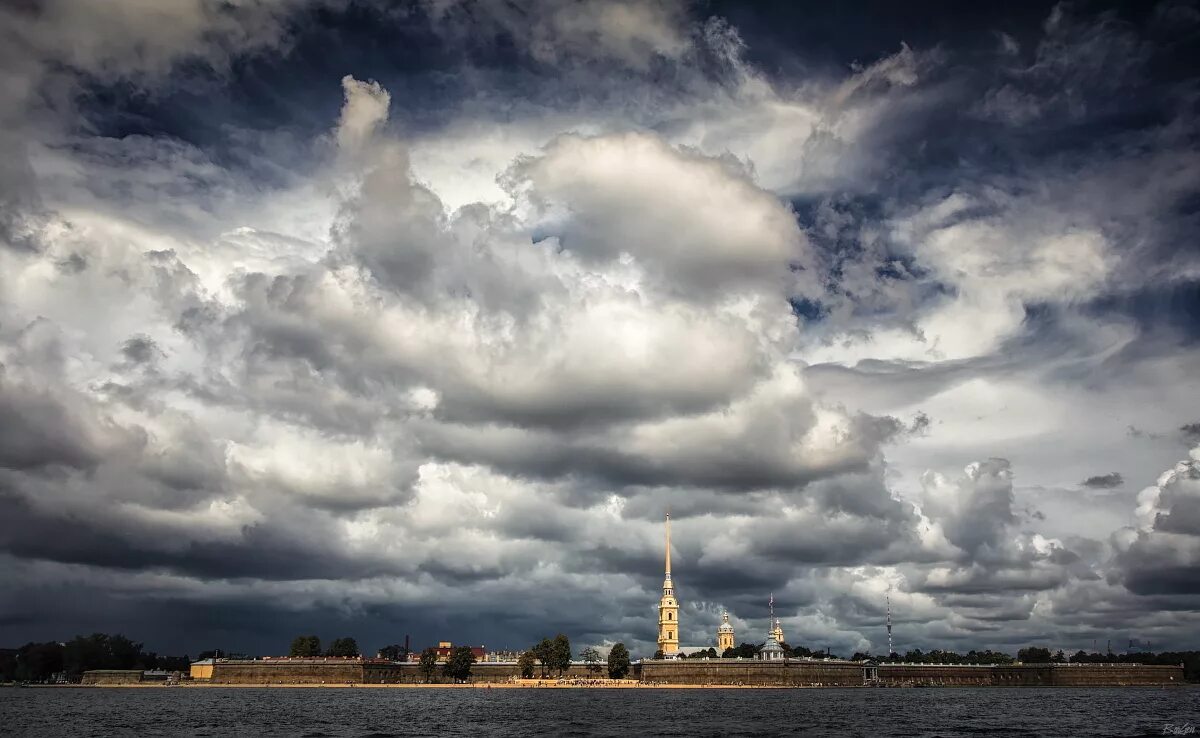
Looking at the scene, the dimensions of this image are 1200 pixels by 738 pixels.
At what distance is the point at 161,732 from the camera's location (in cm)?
11775

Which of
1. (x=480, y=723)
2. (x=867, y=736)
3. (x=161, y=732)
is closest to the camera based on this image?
(x=867, y=736)

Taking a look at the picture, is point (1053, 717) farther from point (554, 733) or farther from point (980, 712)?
point (554, 733)

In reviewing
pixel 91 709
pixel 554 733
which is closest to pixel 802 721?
pixel 554 733

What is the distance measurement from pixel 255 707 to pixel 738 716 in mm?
91088

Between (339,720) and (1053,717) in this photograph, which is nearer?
(339,720)

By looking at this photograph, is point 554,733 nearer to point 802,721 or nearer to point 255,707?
point 802,721

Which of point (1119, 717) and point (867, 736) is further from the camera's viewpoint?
point (1119, 717)

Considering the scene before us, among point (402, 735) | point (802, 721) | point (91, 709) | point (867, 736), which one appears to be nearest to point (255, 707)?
point (91, 709)

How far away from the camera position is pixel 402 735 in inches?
4471

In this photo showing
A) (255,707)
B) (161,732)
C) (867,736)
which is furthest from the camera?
(255,707)

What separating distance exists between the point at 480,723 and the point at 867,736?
5211cm

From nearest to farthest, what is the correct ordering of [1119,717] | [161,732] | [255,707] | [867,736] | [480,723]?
[867,736]
[161,732]
[480,723]
[1119,717]
[255,707]

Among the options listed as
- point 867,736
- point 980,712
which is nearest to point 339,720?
point 867,736

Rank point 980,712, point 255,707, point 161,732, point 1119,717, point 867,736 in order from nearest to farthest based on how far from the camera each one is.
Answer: point 867,736
point 161,732
point 1119,717
point 980,712
point 255,707
